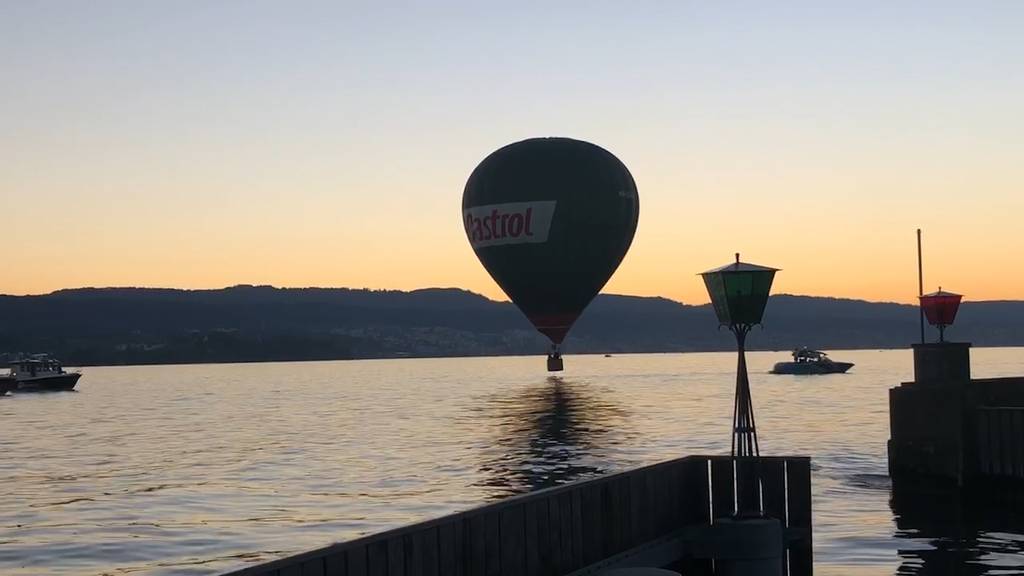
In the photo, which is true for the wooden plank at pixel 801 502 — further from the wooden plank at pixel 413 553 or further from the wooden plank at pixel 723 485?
the wooden plank at pixel 413 553

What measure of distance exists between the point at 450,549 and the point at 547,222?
4327cm

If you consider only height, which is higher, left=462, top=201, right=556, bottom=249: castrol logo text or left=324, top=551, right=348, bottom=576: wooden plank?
left=462, top=201, right=556, bottom=249: castrol logo text

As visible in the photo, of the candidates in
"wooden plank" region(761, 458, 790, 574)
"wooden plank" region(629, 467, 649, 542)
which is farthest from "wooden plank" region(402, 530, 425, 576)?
"wooden plank" region(761, 458, 790, 574)

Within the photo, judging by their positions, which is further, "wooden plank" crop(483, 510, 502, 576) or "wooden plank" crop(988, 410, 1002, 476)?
"wooden plank" crop(988, 410, 1002, 476)

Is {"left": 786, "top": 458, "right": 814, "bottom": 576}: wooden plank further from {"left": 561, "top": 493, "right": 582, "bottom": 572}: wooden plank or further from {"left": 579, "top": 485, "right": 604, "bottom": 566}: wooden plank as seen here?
{"left": 561, "top": 493, "right": 582, "bottom": 572}: wooden plank

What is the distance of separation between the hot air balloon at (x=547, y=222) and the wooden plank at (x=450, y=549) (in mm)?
42873

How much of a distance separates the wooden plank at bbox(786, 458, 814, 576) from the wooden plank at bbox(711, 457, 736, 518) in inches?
39.1

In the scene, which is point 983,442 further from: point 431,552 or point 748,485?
point 431,552

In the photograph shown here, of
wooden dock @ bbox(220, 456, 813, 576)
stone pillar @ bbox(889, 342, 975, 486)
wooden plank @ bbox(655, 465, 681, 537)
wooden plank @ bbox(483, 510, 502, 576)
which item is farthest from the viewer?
stone pillar @ bbox(889, 342, 975, 486)

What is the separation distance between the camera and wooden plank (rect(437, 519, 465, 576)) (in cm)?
1622

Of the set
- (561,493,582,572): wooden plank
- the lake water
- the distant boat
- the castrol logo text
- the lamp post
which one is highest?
the castrol logo text

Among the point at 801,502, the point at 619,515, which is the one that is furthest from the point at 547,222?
the point at 619,515

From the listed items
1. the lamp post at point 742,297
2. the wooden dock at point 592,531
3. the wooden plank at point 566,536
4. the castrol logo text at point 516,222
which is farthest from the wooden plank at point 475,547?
the castrol logo text at point 516,222

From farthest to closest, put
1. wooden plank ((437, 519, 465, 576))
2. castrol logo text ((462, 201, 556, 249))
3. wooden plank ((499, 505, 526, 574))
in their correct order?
castrol logo text ((462, 201, 556, 249))
wooden plank ((499, 505, 526, 574))
wooden plank ((437, 519, 465, 576))
